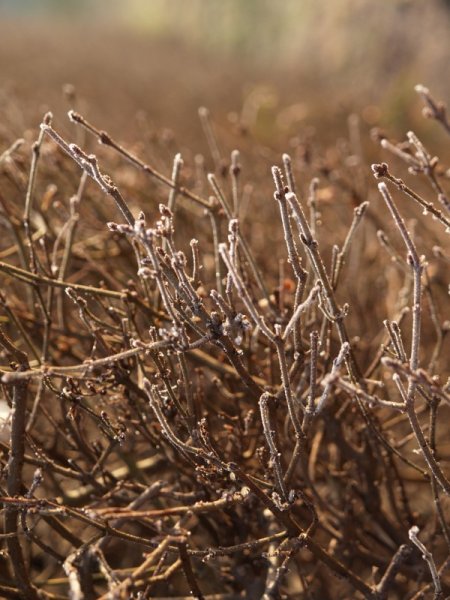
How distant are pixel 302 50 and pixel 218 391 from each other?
20503 millimetres

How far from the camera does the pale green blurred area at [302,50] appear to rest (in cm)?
1203

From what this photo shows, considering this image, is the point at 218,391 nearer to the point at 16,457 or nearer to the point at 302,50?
the point at 16,457

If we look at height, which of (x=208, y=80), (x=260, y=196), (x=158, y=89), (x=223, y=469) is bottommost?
(x=223, y=469)

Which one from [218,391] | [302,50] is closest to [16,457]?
[218,391]

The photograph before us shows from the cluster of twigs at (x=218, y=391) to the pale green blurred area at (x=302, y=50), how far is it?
459 cm

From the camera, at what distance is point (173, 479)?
1.92m

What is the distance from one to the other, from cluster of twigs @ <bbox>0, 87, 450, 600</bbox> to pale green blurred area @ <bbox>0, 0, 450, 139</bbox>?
459 cm

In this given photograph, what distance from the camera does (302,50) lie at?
69.4 feet

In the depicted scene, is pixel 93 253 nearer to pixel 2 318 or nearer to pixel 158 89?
pixel 2 318

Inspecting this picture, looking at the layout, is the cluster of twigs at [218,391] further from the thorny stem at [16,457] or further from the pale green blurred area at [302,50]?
the pale green blurred area at [302,50]

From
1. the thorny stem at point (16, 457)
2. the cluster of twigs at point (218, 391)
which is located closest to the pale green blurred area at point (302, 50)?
the cluster of twigs at point (218, 391)

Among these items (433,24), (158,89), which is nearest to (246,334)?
(158,89)

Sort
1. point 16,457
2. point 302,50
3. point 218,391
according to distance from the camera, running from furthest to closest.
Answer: point 302,50 < point 218,391 < point 16,457

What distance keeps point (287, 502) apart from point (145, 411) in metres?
0.48
